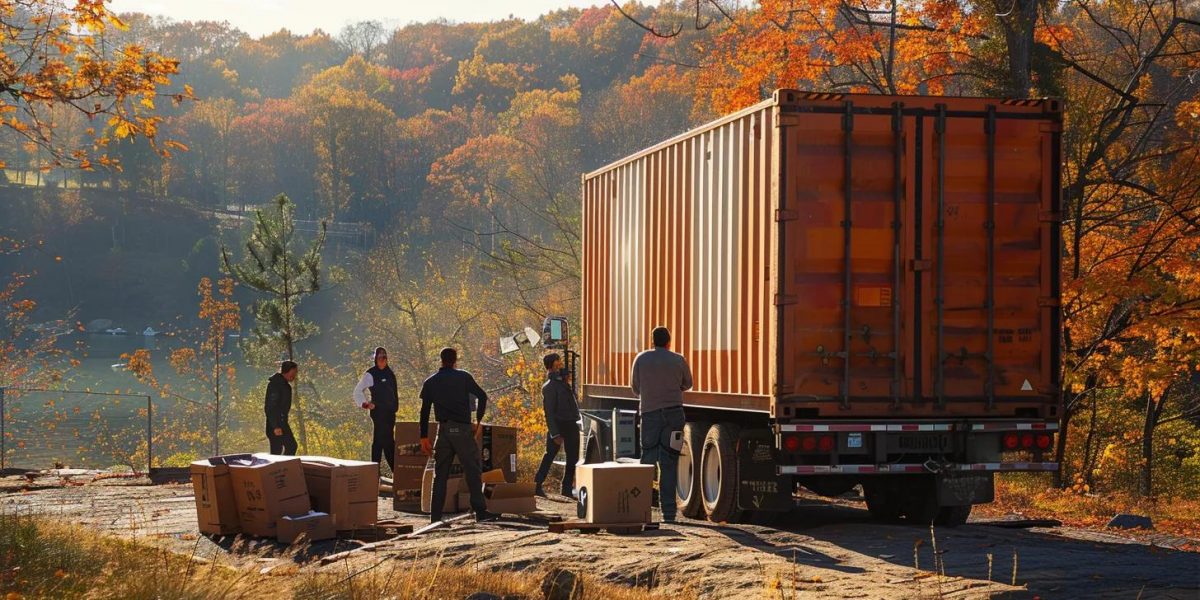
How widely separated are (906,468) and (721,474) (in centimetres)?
195

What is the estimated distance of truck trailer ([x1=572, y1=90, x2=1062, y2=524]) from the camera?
1279cm

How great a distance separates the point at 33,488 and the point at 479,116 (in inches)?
3094

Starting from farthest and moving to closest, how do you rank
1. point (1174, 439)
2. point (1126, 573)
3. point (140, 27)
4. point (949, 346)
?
1. point (140, 27)
2. point (1174, 439)
3. point (949, 346)
4. point (1126, 573)

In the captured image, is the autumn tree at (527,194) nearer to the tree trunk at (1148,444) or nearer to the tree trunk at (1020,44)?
the tree trunk at (1148,444)

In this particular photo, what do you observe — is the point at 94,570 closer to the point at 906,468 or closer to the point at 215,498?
the point at 215,498

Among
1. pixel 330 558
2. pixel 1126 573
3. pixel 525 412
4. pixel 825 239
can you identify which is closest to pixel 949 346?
pixel 825 239

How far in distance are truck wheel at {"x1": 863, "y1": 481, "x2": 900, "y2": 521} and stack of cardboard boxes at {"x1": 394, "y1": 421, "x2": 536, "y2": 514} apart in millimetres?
3572

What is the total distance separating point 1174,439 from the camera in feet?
98.0

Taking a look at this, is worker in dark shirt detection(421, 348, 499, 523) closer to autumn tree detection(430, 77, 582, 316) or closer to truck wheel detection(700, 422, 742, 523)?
truck wheel detection(700, 422, 742, 523)

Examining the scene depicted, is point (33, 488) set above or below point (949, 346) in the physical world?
below

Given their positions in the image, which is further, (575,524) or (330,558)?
(575,524)

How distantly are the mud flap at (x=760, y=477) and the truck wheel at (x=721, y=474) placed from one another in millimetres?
117

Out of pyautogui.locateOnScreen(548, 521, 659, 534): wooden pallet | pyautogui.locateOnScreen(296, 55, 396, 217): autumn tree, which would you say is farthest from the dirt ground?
pyautogui.locateOnScreen(296, 55, 396, 217): autumn tree

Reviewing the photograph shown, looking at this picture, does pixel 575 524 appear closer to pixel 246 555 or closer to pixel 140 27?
pixel 246 555
